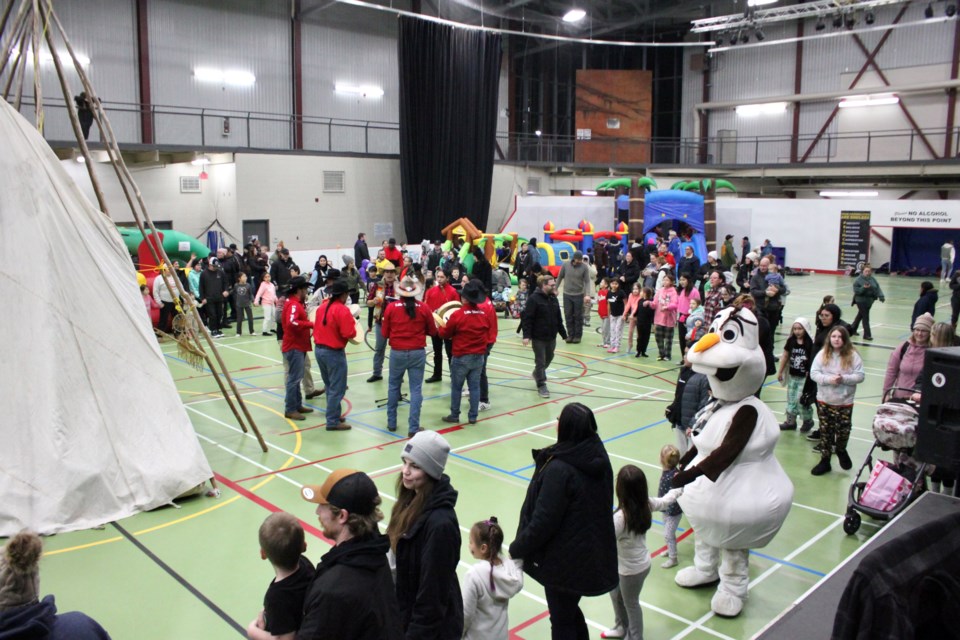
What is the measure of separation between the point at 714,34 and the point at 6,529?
3591cm

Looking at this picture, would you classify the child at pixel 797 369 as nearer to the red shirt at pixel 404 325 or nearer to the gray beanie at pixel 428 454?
the red shirt at pixel 404 325

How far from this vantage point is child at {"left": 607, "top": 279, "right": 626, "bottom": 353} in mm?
14523

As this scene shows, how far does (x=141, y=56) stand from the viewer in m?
24.2

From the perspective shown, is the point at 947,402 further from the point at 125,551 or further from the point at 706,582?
the point at 125,551

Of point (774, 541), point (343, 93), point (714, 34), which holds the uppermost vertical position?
point (714, 34)

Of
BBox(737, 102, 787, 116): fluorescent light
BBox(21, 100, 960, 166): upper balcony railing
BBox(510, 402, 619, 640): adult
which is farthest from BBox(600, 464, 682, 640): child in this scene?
BBox(737, 102, 787, 116): fluorescent light

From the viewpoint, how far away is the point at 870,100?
3238 cm

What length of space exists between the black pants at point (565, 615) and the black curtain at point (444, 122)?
25726 mm

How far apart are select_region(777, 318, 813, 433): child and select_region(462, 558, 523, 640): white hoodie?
20.5ft

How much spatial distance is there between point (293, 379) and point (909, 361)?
23.4ft

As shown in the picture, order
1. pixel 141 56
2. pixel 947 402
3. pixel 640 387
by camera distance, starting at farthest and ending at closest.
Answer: pixel 141 56 < pixel 640 387 < pixel 947 402

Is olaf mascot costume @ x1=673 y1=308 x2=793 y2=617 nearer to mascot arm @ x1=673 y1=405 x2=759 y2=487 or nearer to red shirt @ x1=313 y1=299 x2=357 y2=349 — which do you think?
mascot arm @ x1=673 y1=405 x2=759 y2=487

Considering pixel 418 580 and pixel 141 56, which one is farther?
pixel 141 56

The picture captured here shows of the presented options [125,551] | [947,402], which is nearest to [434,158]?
[125,551]
